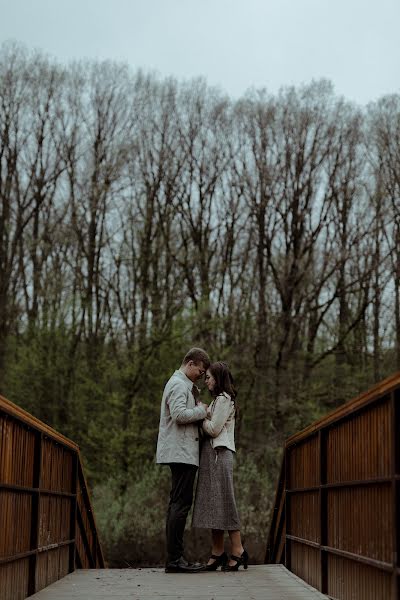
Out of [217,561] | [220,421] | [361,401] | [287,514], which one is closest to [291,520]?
[287,514]

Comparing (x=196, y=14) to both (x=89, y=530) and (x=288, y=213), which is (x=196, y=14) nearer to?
(x=288, y=213)

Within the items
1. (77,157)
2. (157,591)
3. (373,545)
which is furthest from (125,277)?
(373,545)

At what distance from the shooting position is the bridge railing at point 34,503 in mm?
5832

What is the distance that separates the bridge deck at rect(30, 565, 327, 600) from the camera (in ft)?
22.5

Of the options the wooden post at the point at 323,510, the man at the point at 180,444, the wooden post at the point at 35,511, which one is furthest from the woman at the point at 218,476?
the wooden post at the point at 35,511

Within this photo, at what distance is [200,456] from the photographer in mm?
8922

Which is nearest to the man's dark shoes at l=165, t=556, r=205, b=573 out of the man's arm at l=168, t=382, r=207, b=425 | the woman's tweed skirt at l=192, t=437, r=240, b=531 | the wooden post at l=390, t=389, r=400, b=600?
the woman's tweed skirt at l=192, t=437, r=240, b=531

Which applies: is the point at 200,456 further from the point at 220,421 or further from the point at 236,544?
the point at 236,544

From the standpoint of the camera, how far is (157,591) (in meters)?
7.23

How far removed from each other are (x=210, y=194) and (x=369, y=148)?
14.2ft

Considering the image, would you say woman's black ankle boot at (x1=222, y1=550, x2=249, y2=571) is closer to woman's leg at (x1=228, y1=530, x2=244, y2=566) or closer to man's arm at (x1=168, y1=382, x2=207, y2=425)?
woman's leg at (x1=228, y1=530, x2=244, y2=566)

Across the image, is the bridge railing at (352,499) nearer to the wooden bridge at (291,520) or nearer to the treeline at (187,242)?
the wooden bridge at (291,520)

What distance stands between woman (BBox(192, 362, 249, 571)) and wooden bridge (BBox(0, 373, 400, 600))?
1.04 feet

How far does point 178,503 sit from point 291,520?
1098 millimetres
